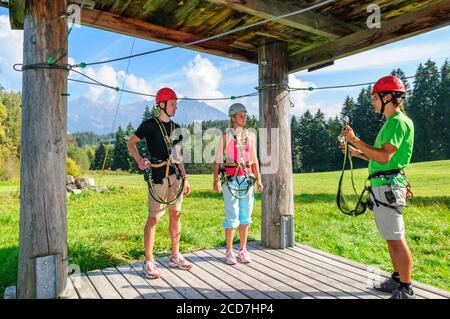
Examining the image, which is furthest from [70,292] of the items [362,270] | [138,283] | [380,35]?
[380,35]

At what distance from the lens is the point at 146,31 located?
4.58 m

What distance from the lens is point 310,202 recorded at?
14383 millimetres

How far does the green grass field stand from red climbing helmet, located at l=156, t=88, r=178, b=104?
258 cm

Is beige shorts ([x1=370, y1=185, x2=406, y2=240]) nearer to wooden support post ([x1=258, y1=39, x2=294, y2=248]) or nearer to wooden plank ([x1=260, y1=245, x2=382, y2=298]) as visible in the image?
wooden plank ([x1=260, y1=245, x2=382, y2=298])

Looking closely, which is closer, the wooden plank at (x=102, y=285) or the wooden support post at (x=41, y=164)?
the wooden support post at (x=41, y=164)

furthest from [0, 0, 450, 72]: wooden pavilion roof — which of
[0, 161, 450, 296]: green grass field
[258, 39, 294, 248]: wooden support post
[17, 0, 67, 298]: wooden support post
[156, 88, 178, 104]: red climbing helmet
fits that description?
[0, 161, 450, 296]: green grass field

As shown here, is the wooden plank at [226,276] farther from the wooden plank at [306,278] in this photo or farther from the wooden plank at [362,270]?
the wooden plank at [362,270]

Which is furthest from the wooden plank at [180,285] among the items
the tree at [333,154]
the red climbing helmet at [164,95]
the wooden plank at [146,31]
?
the tree at [333,154]

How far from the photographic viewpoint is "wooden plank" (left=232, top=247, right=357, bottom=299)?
3.58 m

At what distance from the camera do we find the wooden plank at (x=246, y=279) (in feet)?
11.8

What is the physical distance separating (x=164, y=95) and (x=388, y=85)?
2571 mm

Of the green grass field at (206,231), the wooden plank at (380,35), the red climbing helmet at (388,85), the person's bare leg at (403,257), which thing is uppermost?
the wooden plank at (380,35)

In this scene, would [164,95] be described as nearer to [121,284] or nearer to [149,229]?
[149,229]
